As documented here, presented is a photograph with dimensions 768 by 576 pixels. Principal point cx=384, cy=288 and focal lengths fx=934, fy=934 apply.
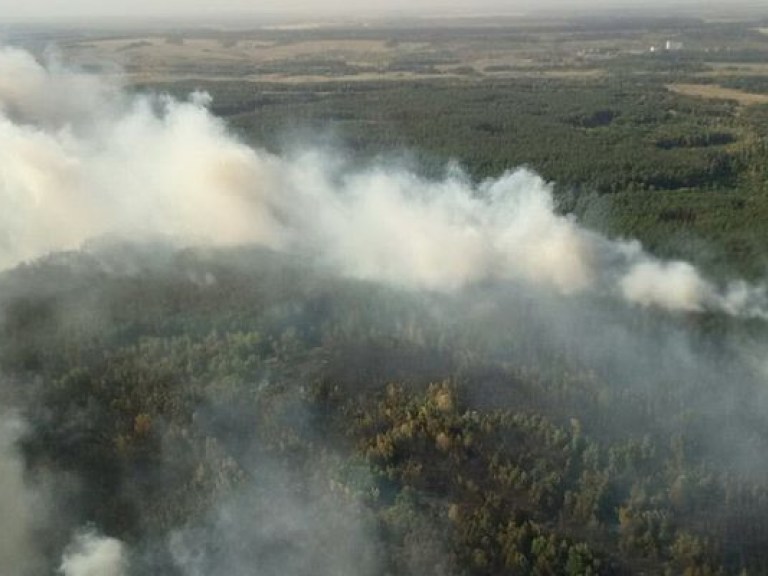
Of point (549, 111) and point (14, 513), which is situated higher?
point (549, 111)

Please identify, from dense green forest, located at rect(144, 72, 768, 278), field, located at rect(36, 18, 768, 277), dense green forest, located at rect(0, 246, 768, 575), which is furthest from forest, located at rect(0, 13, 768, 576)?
field, located at rect(36, 18, 768, 277)

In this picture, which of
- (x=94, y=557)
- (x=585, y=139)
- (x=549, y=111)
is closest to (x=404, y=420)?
(x=94, y=557)

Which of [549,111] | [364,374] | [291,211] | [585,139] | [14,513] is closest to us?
[14,513]

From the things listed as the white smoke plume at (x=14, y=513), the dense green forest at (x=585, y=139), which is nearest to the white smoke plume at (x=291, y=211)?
the dense green forest at (x=585, y=139)

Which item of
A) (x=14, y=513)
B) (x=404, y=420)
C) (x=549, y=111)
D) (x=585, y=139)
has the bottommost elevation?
(x=14, y=513)

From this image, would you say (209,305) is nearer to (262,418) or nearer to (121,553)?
(262,418)

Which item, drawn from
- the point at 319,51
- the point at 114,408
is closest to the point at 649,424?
the point at 114,408

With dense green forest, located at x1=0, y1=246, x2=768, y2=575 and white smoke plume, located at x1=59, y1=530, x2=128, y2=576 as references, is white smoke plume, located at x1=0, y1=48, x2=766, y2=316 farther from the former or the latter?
white smoke plume, located at x1=59, y1=530, x2=128, y2=576

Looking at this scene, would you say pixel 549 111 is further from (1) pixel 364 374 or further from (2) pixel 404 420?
(2) pixel 404 420
